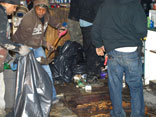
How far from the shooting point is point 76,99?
5.23 m

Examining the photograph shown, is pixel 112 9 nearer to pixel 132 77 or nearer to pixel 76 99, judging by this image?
pixel 132 77

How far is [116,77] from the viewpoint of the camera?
3770 millimetres

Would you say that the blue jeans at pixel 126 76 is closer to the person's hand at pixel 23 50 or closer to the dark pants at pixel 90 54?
the person's hand at pixel 23 50

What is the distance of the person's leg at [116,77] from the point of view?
3.69 metres

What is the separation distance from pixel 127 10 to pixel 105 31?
42cm

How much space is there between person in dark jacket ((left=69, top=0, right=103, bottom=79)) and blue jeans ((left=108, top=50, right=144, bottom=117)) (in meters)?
2.09

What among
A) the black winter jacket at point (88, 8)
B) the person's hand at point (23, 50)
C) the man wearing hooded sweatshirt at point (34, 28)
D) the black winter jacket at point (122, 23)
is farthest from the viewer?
the black winter jacket at point (88, 8)

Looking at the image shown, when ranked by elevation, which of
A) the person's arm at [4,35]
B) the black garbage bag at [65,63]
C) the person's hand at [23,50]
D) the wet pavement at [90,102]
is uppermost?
the person's arm at [4,35]

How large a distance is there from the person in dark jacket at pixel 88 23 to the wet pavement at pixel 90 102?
369 mm

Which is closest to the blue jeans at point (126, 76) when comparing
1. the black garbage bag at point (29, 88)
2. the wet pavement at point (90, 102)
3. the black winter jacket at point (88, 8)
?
the wet pavement at point (90, 102)

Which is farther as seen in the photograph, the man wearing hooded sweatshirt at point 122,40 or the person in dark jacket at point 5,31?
the person in dark jacket at point 5,31

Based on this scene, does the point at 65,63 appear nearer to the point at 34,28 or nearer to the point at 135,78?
the point at 34,28

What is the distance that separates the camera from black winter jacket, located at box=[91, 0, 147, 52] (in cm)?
345

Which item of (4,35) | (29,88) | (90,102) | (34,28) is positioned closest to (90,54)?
(90,102)
